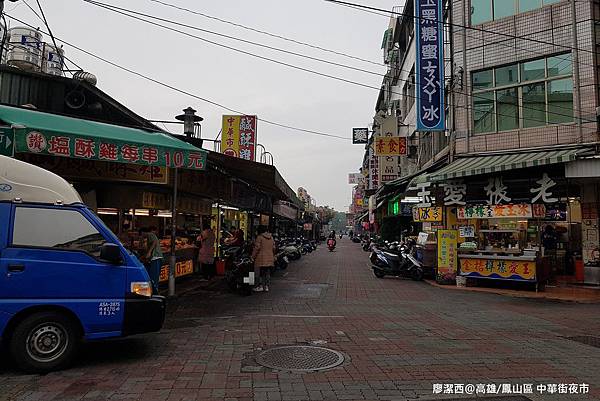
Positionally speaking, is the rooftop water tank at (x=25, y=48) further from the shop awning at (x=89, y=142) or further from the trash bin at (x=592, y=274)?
the trash bin at (x=592, y=274)

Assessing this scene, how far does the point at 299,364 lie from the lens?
18.9ft

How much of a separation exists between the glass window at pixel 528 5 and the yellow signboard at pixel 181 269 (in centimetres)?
1328

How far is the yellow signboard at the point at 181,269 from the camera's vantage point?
41.1 ft

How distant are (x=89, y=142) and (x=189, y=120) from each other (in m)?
6.91

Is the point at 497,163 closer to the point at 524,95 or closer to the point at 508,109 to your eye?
the point at 508,109

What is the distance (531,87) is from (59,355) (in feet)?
47.3

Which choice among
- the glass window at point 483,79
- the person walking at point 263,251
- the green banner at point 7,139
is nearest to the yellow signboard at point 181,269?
the person walking at point 263,251

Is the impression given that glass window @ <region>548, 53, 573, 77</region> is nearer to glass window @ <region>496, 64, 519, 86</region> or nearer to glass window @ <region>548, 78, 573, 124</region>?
glass window @ <region>548, 78, 573, 124</region>

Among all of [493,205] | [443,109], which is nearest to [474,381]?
[493,205]

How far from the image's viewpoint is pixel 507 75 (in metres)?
14.8

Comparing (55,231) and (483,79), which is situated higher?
(483,79)

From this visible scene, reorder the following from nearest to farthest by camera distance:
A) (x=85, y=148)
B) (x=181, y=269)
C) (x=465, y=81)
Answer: (x=85, y=148) < (x=181, y=269) < (x=465, y=81)

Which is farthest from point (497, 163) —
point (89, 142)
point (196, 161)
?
point (89, 142)

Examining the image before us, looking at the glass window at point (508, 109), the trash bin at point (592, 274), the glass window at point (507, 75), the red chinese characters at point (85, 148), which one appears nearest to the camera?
the red chinese characters at point (85, 148)
